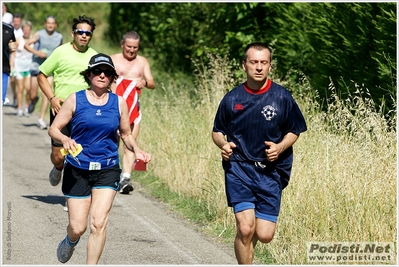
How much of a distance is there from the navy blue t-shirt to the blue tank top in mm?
905

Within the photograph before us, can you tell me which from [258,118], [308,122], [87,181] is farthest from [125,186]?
[258,118]

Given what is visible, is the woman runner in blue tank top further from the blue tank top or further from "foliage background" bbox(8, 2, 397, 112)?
"foliage background" bbox(8, 2, 397, 112)

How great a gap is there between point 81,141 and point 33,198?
4140 millimetres

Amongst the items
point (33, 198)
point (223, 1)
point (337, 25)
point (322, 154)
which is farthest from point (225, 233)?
point (223, 1)

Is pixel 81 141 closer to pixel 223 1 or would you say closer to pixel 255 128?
pixel 255 128

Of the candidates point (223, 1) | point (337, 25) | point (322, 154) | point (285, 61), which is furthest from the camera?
point (223, 1)

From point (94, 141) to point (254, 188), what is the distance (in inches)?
53.2

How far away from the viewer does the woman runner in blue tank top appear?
7.49 meters

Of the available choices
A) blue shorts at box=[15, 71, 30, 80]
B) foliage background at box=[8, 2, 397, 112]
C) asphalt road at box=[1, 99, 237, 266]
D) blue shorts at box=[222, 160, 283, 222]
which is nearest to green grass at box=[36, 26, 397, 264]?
asphalt road at box=[1, 99, 237, 266]

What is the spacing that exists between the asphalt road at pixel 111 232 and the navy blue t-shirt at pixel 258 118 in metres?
1.57

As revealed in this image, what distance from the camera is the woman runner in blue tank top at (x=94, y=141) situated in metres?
7.49

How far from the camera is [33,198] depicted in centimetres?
1147

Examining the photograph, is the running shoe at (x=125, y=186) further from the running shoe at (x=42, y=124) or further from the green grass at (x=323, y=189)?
the running shoe at (x=42, y=124)

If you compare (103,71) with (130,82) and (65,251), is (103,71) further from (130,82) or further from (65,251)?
(130,82)
